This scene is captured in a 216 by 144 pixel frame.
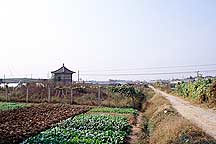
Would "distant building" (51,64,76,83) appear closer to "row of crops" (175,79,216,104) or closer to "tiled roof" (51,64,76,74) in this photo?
"tiled roof" (51,64,76,74)

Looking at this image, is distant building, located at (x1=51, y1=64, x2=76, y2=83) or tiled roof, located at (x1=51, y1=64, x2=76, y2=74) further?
tiled roof, located at (x1=51, y1=64, x2=76, y2=74)

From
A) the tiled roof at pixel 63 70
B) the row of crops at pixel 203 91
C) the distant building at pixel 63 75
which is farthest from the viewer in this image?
the tiled roof at pixel 63 70

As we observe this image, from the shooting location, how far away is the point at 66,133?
1505cm

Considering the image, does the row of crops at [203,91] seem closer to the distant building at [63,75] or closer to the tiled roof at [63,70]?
the distant building at [63,75]

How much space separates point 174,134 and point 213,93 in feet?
51.1

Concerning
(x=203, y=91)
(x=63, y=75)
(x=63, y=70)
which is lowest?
(x=203, y=91)

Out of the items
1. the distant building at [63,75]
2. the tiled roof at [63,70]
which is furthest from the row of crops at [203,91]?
the tiled roof at [63,70]

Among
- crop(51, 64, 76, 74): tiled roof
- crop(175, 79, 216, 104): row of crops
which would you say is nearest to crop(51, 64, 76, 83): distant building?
crop(51, 64, 76, 74): tiled roof

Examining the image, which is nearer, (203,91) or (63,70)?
(203,91)

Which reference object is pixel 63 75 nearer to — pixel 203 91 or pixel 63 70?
pixel 63 70

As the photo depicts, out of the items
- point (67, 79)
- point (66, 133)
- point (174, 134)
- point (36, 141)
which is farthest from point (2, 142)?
point (67, 79)

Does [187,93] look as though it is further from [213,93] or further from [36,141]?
[36,141]

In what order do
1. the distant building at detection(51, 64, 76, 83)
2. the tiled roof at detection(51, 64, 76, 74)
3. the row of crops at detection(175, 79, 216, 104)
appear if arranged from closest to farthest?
the row of crops at detection(175, 79, 216, 104) → the distant building at detection(51, 64, 76, 83) → the tiled roof at detection(51, 64, 76, 74)

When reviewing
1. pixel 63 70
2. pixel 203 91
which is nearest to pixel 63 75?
pixel 63 70
